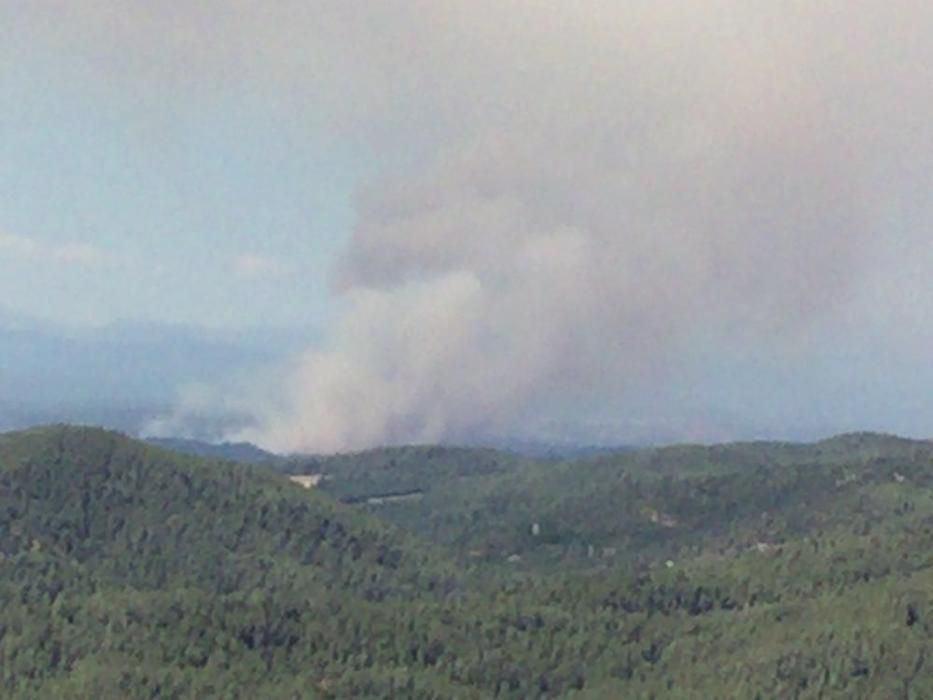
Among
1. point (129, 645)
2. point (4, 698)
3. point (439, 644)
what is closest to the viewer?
point (4, 698)

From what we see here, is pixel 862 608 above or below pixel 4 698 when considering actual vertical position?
above

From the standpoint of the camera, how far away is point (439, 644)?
197375 mm

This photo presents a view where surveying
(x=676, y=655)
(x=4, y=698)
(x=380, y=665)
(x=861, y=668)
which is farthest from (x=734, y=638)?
(x=4, y=698)

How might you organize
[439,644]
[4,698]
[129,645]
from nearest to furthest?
[4,698], [129,645], [439,644]

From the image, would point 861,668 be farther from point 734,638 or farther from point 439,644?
point 439,644

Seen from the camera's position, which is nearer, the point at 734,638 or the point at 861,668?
the point at 861,668

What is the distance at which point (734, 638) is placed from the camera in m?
198

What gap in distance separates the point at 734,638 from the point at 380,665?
150 ft

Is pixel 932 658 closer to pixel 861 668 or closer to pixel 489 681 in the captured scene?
pixel 861 668

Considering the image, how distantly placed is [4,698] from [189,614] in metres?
28.7

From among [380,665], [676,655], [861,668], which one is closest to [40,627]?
[380,665]

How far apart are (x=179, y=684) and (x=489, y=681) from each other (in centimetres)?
3920

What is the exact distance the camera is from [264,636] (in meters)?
191

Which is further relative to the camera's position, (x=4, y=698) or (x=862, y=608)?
(x=862, y=608)
